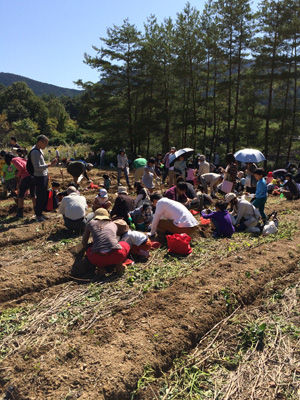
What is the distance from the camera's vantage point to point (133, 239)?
17.4 ft

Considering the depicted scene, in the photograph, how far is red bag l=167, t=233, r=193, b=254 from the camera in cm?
555

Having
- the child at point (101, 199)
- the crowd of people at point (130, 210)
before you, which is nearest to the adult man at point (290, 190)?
the crowd of people at point (130, 210)

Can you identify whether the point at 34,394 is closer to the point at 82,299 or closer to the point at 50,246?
the point at 82,299

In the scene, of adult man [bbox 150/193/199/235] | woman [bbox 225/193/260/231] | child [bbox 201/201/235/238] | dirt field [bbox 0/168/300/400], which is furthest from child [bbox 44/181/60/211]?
woman [bbox 225/193/260/231]

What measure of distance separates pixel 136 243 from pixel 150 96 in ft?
66.4

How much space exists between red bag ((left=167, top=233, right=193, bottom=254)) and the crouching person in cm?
107

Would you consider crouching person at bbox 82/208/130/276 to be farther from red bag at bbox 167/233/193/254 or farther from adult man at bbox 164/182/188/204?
adult man at bbox 164/182/188/204

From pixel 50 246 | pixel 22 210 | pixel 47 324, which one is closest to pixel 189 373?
pixel 47 324

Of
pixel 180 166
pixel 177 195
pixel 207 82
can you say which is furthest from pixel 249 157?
pixel 207 82

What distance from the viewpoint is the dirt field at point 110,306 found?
2.89 m

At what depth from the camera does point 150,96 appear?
23.5 m

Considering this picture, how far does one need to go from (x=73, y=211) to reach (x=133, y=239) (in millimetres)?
1669

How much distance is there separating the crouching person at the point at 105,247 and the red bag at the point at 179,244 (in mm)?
1067

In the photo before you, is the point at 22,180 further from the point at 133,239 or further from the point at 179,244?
the point at 179,244
